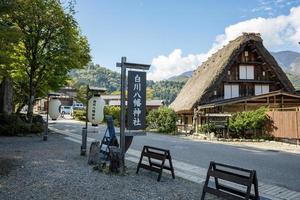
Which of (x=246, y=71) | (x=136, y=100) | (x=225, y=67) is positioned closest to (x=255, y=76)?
(x=246, y=71)

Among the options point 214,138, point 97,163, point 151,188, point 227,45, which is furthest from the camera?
point 227,45

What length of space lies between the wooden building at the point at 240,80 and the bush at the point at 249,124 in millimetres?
4771

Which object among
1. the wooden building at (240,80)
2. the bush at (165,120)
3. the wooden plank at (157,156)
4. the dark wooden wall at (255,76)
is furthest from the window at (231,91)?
the wooden plank at (157,156)

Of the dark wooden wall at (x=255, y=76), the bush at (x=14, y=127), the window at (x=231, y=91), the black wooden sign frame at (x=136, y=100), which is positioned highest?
the dark wooden wall at (x=255, y=76)

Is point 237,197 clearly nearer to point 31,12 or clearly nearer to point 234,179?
point 234,179

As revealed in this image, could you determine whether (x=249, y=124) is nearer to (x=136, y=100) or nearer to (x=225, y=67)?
(x=225, y=67)

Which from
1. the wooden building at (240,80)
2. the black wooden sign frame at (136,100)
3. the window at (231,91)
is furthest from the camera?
the window at (231,91)

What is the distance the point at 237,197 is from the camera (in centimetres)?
539

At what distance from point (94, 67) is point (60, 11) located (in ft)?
355

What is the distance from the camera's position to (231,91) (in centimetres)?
2834

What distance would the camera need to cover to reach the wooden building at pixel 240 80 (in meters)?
25.5

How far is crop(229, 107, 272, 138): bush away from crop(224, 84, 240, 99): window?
778 centimetres

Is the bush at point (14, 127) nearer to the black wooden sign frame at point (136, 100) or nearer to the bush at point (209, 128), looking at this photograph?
the bush at point (209, 128)

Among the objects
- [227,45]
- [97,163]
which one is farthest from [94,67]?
[97,163]
